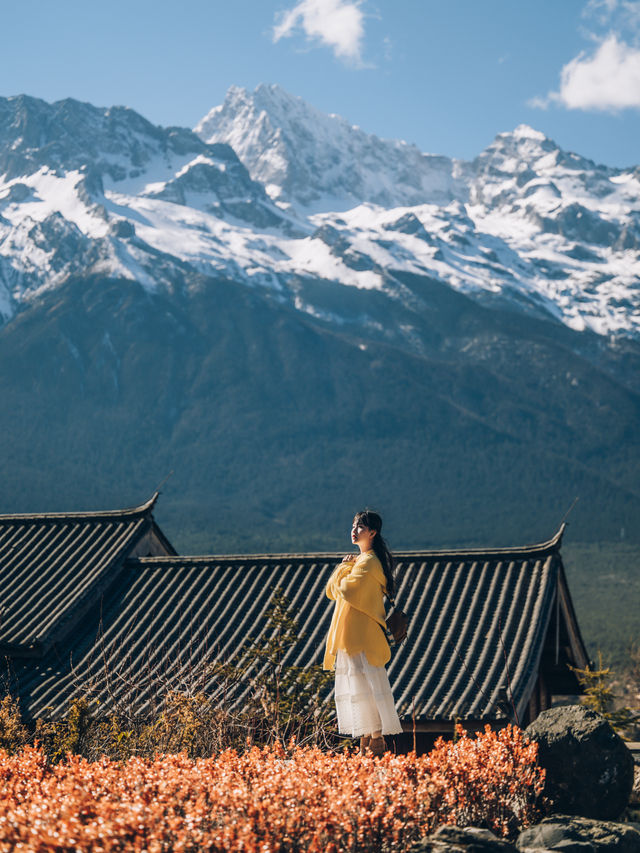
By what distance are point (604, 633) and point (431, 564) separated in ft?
198

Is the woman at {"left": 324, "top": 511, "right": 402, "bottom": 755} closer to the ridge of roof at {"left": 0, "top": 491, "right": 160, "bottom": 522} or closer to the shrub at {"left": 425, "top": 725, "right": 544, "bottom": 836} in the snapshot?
the shrub at {"left": 425, "top": 725, "right": 544, "bottom": 836}

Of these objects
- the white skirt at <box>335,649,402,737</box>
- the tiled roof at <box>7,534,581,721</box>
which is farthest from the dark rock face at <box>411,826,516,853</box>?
the tiled roof at <box>7,534,581,721</box>

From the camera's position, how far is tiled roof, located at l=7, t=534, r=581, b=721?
1653cm

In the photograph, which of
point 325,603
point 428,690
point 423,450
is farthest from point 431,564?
point 423,450

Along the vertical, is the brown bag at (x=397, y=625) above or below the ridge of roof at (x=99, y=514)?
below

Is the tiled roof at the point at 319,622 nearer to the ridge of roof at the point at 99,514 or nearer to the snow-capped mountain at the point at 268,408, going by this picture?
the ridge of roof at the point at 99,514

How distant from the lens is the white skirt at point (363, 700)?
29.7 feet

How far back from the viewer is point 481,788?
7871 mm

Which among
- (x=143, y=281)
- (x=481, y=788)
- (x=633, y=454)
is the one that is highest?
(x=143, y=281)

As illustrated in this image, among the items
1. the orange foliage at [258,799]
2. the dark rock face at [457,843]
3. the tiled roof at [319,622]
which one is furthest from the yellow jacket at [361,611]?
the tiled roof at [319,622]

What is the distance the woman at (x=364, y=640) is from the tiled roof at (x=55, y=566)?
11.4 metres

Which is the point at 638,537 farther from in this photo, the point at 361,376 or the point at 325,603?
the point at 325,603

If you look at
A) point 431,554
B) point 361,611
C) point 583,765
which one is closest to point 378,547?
point 361,611

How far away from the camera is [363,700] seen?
906 cm
